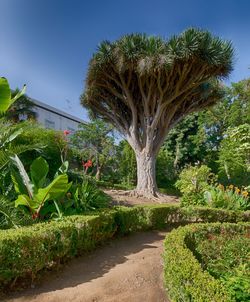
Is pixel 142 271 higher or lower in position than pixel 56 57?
lower

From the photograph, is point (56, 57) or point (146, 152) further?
point (146, 152)

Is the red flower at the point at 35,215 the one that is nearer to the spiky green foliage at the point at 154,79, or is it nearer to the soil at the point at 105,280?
the soil at the point at 105,280

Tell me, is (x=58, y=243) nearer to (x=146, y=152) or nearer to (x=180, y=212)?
(x=180, y=212)

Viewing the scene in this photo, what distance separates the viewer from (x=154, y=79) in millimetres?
13609

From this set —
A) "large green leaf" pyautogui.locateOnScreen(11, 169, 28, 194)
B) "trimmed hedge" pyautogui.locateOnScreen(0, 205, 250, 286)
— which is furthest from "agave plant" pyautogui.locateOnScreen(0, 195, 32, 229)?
"trimmed hedge" pyautogui.locateOnScreen(0, 205, 250, 286)

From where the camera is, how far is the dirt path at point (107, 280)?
12.0 ft

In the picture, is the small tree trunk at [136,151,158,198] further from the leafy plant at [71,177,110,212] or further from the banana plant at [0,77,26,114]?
the banana plant at [0,77,26,114]

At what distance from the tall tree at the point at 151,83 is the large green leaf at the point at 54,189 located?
8.48m

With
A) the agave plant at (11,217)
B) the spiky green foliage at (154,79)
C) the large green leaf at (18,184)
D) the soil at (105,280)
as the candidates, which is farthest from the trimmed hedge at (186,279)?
the spiky green foliage at (154,79)

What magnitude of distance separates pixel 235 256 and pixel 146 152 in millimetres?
9966

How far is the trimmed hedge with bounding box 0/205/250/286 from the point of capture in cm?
369

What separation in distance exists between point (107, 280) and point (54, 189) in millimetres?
1975

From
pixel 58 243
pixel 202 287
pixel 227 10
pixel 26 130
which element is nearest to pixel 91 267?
pixel 58 243

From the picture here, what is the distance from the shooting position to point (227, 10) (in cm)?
738
